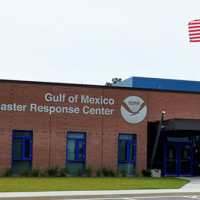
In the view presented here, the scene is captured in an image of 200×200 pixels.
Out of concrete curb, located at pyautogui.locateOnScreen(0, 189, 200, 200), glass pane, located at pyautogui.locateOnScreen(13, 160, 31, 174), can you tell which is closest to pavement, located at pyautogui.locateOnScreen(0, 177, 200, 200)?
concrete curb, located at pyautogui.locateOnScreen(0, 189, 200, 200)

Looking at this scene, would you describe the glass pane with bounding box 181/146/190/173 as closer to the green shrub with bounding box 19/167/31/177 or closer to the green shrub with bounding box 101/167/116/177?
the green shrub with bounding box 101/167/116/177

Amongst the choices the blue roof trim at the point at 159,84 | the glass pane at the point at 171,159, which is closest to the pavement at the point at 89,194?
the glass pane at the point at 171,159

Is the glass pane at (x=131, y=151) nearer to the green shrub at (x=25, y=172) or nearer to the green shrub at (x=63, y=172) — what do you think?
the green shrub at (x=63, y=172)

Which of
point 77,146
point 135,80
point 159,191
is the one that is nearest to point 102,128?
point 77,146

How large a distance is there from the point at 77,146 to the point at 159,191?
10214 millimetres

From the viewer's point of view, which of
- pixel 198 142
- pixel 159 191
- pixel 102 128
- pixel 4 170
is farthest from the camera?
pixel 198 142

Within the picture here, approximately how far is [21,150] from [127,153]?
22.3 ft

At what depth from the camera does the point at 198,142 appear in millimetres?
32344

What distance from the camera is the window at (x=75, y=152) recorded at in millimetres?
29453

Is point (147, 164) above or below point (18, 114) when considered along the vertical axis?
below

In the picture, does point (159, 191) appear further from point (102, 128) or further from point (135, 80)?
point (135, 80)

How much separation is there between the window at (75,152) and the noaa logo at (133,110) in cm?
313

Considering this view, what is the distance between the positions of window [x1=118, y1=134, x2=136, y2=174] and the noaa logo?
1.12m

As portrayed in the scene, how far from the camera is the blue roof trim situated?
56156 mm
